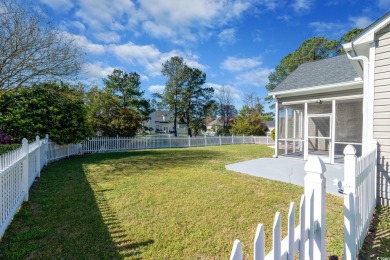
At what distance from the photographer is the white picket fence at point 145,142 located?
44.6 ft

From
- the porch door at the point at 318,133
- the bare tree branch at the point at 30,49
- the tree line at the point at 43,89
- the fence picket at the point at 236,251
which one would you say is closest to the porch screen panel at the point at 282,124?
the porch door at the point at 318,133

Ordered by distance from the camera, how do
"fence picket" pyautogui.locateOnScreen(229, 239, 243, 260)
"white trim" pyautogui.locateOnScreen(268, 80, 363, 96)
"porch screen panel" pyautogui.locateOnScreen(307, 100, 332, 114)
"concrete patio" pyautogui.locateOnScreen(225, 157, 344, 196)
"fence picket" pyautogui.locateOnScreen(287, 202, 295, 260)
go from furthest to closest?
"porch screen panel" pyautogui.locateOnScreen(307, 100, 332, 114), "white trim" pyautogui.locateOnScreen(268, 80, 363, 96), "concrete patio" pyautogui.locateOnScreen(225, 157, 344, 196), "fence picket" pyautogui.locateOnScreen(287, 202, 295, 260), "fence picket" pyautogui.locateOnScreen(229, 239, 243, 260)

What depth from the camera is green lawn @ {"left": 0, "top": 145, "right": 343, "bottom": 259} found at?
265 cm

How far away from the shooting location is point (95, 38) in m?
12.5

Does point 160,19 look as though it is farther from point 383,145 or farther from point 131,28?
point 383,145

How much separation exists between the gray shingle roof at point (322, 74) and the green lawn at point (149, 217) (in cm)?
624

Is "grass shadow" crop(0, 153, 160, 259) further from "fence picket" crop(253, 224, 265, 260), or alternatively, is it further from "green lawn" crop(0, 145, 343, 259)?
"fence picket" crop(253, 224, 265, 260)

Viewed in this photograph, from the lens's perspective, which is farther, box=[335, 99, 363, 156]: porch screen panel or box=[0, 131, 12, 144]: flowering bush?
box=[335, 99, 363, 156]: porch screen panel

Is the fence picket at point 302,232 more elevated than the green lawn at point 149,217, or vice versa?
the fence picket at point 302,232

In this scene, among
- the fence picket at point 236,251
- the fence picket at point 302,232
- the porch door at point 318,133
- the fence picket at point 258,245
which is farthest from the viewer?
the porch door at point 318,133

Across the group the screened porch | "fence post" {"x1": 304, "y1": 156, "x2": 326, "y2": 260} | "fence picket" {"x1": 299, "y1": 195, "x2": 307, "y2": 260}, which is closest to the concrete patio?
the screened porch

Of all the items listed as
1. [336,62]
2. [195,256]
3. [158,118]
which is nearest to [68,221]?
[195,256]

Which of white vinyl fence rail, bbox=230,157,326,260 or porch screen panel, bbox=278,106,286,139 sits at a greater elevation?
porch screen panel, bbox=278,106,286,139

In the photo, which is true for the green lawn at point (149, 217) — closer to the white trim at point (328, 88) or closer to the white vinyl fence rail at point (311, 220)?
the white vinyl fence rail at point (311, 220)
